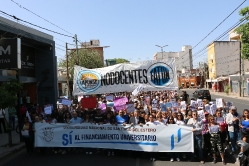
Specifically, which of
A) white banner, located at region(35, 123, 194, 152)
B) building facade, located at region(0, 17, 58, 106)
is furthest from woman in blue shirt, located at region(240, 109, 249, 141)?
building facade, located at region(0, 17, 58, 106)

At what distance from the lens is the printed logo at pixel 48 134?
36.7ft

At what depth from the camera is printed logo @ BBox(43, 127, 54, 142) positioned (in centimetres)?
1120

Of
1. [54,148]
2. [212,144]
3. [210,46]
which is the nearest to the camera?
[212,144]

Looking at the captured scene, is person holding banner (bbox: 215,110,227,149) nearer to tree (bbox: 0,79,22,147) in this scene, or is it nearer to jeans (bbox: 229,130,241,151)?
jeans (bbox: 229,130,241,151)

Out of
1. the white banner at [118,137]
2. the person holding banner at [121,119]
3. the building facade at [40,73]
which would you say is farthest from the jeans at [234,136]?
the building facade at [40,73]

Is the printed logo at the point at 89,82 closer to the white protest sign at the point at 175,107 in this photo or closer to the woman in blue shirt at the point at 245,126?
the white protest sign at the point at 175,107

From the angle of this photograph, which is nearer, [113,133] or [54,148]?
[113,133]

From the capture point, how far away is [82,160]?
9.82 meters

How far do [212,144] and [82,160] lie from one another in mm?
4068

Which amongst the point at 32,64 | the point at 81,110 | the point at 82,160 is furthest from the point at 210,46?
the point at 82,160

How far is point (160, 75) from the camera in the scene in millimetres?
11922

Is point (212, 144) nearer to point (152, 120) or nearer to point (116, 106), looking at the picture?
point (152, 120)

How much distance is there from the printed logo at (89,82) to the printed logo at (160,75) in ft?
7.11

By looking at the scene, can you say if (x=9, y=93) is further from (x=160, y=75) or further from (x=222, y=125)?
(x=222, y=125)
